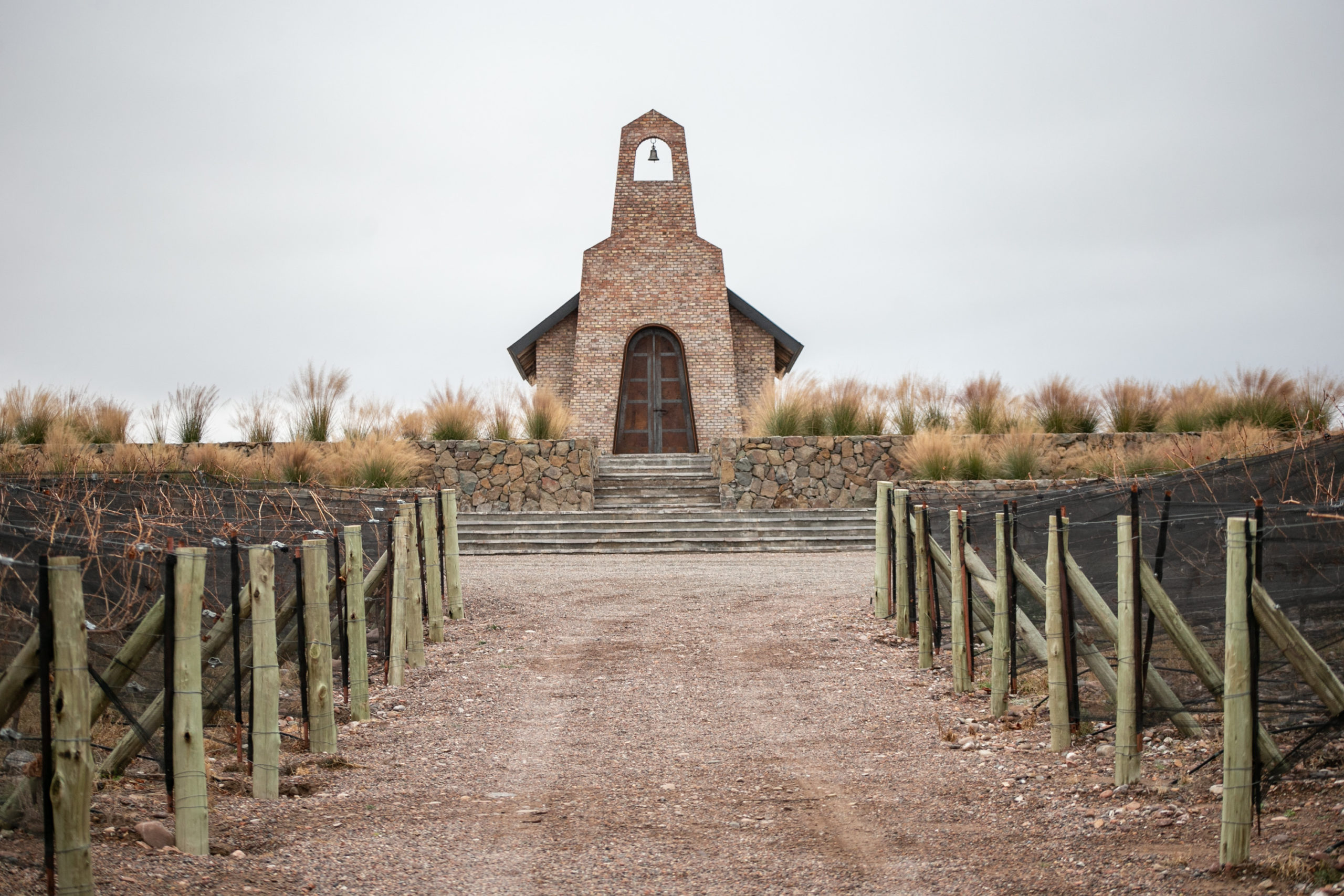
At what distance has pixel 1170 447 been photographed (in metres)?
14.8

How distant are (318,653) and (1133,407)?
1546cm

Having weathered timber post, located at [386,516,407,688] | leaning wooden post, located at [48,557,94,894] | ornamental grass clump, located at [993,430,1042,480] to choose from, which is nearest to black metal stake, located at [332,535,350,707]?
weathered timber post, located at [386,516,407,688]

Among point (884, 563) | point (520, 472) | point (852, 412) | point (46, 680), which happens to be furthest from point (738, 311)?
point (46, 680)

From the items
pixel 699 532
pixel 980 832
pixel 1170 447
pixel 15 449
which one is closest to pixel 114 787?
pixel 980 832

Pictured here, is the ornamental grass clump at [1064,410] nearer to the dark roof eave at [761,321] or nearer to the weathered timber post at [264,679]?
the dark roof eave at [761,321]

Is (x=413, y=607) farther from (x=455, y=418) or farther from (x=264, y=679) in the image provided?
(x=455, y=418)

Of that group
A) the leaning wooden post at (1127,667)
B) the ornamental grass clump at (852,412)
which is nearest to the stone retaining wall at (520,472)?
the ornamental grass clump at (852,412)

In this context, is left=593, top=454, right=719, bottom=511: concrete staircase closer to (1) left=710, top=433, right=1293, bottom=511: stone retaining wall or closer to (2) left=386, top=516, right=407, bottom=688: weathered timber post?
(1) left=710, top=433, right=1293, bottom=511: stone retaining wall

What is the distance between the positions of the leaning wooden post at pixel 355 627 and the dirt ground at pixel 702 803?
0.16 metres

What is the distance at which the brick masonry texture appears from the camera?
21891mm

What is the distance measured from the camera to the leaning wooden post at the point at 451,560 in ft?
31.5

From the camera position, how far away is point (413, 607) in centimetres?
777

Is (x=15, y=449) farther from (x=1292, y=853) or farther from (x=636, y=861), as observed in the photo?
(x=1292, y=853)

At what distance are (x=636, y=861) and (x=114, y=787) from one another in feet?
7.41
